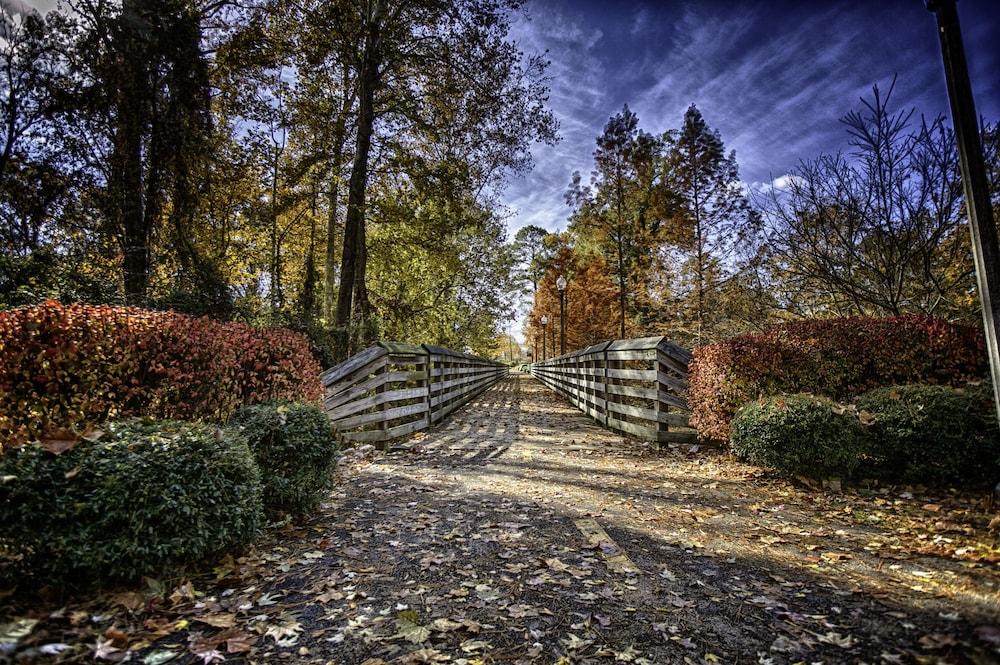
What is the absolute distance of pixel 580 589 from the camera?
8.14 ft

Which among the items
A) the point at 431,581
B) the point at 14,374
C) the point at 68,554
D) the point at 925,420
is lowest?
the point at 431,581

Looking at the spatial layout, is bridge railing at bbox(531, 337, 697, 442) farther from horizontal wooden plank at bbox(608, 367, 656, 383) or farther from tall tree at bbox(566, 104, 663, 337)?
tall tree at bbox(566, 104, 663, 337)

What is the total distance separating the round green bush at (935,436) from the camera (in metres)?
3.75

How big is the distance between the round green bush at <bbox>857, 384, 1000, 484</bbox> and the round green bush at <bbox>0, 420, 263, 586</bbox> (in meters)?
5.28

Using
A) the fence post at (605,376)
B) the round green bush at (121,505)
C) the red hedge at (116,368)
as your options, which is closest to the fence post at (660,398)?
the fence post at (605,376)

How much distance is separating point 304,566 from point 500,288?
65.7 ft

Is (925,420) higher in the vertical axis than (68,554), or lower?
higher

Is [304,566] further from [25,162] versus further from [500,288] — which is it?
[500,288]

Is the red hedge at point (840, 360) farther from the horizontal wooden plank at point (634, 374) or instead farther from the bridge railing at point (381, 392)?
the bridge railing at point (381, 392)

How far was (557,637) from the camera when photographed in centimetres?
204

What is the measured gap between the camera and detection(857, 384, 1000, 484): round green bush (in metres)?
3.75

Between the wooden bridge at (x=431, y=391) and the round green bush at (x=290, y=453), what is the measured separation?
2.52 metres

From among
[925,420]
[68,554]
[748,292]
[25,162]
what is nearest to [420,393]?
[68,554]

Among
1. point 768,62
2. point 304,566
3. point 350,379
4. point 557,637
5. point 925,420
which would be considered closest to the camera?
point 557,637
